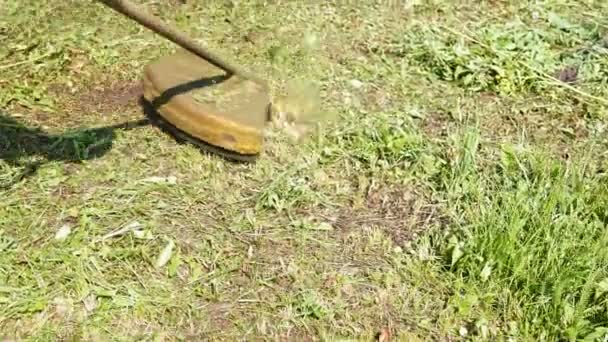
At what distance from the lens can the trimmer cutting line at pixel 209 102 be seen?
299 centimetres

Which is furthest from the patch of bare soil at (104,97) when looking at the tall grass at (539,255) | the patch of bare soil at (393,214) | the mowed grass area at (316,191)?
the tall grass at (539,255)

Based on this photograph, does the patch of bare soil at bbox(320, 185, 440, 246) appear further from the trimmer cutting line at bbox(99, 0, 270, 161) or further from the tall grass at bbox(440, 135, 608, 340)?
the trimmer cutting line at bbox(99, 0, 270, 161)

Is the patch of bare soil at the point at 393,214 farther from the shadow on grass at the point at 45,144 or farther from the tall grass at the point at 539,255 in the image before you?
the shadow on grass at the point at 45,144

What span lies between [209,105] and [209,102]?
24mm

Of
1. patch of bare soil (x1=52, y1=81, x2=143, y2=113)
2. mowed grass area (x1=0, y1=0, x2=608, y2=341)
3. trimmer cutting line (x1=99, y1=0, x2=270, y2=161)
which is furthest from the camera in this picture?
patch of bare soil (x1=52, y1=81, x2=143, y2=113)

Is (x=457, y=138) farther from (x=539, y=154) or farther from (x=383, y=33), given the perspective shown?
(x=383, y=33)

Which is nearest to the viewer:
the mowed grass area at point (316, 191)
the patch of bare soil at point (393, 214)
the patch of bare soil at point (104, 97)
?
the mowed grass area at point (316, 191)

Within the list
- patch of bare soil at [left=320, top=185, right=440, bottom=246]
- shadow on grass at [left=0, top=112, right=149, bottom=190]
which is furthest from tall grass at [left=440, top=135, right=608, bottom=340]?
shadow on grass at [left=0, top=112, right=149, bottom=190]

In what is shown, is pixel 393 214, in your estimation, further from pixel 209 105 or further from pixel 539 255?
pixel 209 105

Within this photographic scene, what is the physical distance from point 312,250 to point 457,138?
90cm

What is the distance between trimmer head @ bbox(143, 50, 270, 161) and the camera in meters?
3.00

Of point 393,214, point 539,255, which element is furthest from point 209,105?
point 539,255

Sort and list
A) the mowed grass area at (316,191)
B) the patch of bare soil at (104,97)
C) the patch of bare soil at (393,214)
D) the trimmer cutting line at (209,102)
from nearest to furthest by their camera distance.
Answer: the mowed grass area at (316,191) < the patch of bare soil at (393,214) < the trimmer cutting line at (209,102) < the patch of bare soil at (104,97)

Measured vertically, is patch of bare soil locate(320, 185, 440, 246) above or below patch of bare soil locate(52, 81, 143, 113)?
below
